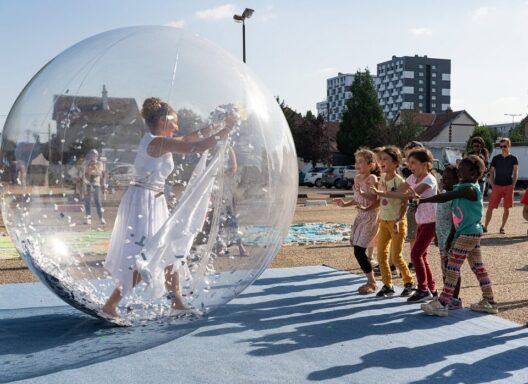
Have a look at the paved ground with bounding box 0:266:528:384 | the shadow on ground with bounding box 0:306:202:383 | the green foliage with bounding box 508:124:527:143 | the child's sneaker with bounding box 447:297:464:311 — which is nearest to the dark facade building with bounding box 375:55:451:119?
the green foliage with bounding box 508:124:527:143

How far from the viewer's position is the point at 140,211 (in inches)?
161

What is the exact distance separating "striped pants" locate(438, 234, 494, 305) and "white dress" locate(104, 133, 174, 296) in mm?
2763

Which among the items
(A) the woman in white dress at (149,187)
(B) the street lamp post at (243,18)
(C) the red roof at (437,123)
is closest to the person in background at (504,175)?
(A) the woman in white dress at (149,187)

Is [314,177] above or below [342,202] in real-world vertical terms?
above

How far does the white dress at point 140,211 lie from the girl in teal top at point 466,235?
2.47 metres

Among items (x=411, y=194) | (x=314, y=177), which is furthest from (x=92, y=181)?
(x=314, y=177)

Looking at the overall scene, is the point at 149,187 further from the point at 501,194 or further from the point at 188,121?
the point at 501,194

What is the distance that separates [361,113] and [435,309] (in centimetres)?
4906

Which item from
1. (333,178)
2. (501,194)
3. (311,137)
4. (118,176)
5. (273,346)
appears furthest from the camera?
(311,137)

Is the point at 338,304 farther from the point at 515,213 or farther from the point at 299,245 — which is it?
the point at 515,213

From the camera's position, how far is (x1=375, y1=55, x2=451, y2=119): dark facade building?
486ft

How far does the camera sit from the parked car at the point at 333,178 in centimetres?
3606

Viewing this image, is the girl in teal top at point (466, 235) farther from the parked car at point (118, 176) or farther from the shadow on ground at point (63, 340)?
the parked car at point (118, 176)

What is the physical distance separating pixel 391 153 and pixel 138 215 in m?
3.23
